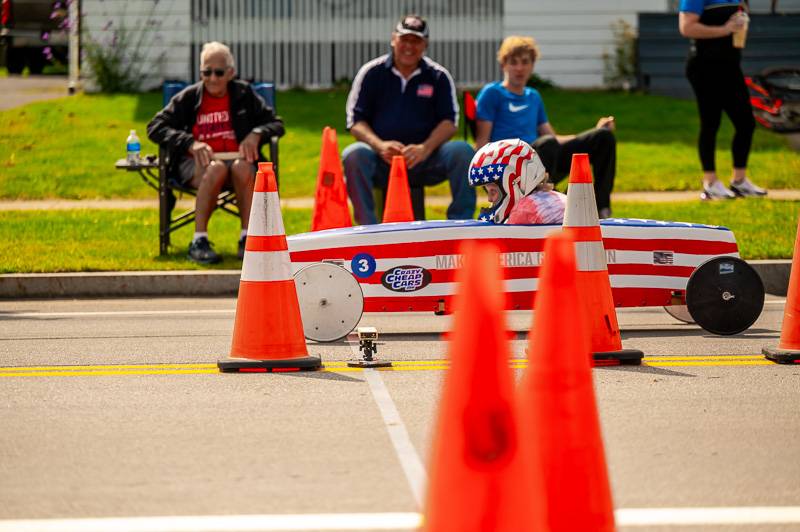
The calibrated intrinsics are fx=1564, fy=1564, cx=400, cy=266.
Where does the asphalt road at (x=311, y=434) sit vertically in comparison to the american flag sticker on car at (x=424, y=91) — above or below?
below

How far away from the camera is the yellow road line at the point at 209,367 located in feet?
24.5

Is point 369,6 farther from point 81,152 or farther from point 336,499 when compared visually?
point 336,499

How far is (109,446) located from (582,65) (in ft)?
66.0

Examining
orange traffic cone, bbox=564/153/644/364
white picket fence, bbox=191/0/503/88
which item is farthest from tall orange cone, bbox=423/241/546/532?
white picket fence, bbox=191/0/503/88

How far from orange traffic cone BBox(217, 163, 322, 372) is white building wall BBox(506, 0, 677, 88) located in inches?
708

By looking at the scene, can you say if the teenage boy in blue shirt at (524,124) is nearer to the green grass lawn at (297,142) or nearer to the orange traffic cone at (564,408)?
the green grass lawn at (297,142)

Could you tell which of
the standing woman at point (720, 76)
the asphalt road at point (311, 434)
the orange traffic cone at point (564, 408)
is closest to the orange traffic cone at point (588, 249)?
the asphalt road at point (311, 434)

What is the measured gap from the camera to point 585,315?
738 centimetres

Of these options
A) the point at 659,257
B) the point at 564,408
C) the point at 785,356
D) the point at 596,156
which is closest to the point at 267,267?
the point at 659,257

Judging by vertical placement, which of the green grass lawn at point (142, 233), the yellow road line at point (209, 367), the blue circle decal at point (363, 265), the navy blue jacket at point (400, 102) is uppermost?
the navy blue jacket at point (400, 102)

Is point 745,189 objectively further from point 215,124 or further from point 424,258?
point 424,258

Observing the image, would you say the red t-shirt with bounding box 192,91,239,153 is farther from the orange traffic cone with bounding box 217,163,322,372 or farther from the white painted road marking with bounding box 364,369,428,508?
the white painted road marking with bounding box 364,369,428,508

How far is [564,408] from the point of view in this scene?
162 inches

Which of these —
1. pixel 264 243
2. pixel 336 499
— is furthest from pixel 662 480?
pixel 264 243
